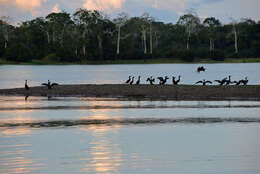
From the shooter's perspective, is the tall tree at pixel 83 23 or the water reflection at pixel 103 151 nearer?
the water reflection at pixel 103 151

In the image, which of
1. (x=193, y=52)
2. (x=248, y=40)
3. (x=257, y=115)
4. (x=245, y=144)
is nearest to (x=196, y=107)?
(x=257, y=115)

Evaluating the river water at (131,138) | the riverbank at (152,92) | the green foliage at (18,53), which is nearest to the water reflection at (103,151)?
the river water at (131,138)

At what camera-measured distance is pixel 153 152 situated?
20.5 m

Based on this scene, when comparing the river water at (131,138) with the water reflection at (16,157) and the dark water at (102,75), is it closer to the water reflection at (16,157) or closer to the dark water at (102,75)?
the water reflection at (16,157)

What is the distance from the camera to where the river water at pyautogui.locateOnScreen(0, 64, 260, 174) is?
18.3 meters

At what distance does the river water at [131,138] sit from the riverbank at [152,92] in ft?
11.4

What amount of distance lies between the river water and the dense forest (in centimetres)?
8302

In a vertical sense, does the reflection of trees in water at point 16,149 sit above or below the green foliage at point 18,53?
below

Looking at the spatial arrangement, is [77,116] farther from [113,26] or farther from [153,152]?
[113,26]

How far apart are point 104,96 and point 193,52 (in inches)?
3424

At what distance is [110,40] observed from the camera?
130250 millimetres

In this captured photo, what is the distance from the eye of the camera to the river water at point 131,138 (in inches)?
719

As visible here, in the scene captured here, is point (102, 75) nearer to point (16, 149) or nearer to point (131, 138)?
point (131, 138)

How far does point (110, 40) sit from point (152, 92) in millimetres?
88967
